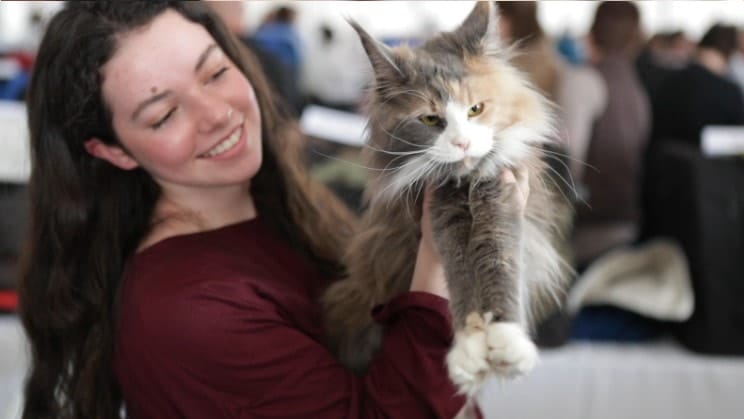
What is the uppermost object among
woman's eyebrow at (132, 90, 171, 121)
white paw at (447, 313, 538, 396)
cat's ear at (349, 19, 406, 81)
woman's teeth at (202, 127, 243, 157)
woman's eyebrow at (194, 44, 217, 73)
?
cat's ear at (349, 19, 406, 81)

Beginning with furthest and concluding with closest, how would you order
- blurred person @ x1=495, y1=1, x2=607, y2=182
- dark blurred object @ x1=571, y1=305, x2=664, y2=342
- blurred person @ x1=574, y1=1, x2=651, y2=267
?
1. blurred person @ x1=574, y1=1, x2=651, y2=267
2. blurred person @ x1=495, y1=1, x2=607, y2=182
3. dark blurred object @ x1=571, y1=305, x2=664, y2=342

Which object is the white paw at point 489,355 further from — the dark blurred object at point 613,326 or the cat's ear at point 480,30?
the dark blurred object at point 613,326

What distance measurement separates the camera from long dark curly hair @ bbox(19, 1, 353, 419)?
3.94ft

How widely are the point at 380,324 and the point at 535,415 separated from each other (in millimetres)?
968

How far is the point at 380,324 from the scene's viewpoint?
124 cm

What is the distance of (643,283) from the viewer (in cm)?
200

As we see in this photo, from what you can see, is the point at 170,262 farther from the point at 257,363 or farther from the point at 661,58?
the point at 661,58

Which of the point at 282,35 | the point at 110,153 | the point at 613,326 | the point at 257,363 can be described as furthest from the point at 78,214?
the point at 282,35

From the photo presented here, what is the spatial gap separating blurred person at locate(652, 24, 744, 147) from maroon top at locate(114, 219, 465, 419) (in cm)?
223

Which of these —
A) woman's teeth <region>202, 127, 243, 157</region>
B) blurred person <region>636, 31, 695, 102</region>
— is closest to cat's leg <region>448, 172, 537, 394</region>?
woman's teeth <region>202, 127, 243, 157</region>

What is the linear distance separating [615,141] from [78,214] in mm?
2298

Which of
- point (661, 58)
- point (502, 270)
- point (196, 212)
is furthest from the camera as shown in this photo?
point (661, 58)

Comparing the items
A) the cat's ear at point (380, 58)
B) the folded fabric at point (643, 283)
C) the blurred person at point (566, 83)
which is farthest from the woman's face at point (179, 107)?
the blurred person at point (566, 83)

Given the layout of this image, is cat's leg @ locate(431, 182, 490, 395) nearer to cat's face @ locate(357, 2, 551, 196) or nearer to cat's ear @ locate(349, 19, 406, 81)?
cat's face @ locate(357, 2, 551, 196)
